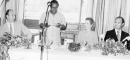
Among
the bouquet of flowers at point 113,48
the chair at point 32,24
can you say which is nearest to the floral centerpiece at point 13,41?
the bouquet of flowers at point 113,48

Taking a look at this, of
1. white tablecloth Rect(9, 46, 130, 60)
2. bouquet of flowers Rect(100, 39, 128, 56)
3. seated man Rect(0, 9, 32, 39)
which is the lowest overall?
white tablecloth Rect(9, 46, 130, 60)

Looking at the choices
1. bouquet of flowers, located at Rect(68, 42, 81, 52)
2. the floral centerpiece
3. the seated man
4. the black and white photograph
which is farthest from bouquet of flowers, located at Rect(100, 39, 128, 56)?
the seated man

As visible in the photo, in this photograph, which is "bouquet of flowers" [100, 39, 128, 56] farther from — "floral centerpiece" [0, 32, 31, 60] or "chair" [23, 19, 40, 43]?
"chair" [23, 19, 40, 43]

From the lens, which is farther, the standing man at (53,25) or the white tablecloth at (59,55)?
the standing man at (53,25)

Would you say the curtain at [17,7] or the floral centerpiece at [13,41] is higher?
the curtain at [17,7]

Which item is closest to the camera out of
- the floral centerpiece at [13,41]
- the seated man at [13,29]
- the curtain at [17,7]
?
the floral centerpiece at [13,41]

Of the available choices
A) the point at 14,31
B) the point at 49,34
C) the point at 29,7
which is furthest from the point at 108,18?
the point at 29,7

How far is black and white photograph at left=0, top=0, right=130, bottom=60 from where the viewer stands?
2.53m

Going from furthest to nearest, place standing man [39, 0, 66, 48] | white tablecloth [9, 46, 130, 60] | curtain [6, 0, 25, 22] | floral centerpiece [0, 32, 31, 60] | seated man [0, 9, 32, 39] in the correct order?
curtain [6, 0, 25, 22] → standing man [39, 0, 66, 48] → seated man [0, 9, 32, 39] → floral centerpiece [0, 32, 31, 60] → white tablecloth [9, 46, 130, 60]

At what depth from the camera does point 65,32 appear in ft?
18.1

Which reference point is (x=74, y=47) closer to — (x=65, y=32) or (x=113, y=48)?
(x=113, y=48)

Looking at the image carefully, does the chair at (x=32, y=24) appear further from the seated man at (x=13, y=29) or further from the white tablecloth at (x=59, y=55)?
the white tablecloth at (x=59, y=55)

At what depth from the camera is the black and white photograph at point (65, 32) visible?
2.53m

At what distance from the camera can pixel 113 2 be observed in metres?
4.89
